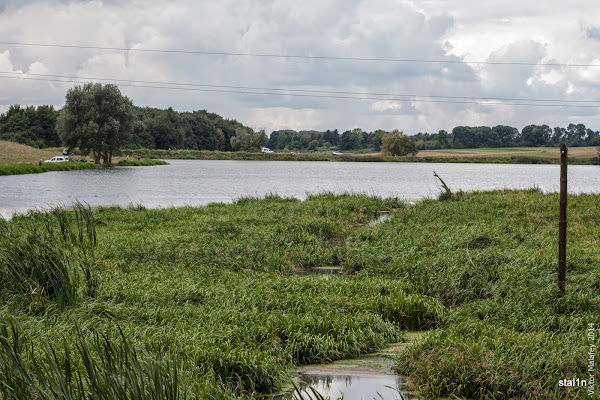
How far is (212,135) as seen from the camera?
153m

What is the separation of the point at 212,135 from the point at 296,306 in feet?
489

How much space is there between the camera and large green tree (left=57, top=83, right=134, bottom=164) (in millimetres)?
64250

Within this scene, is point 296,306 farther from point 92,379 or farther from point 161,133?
point 161,133

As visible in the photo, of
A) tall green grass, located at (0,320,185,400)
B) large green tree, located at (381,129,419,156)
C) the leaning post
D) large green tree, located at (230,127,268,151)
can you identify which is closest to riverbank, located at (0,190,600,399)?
tall green grass, located at (0,320,185,400)

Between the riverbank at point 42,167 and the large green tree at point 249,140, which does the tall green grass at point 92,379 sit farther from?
the large green tree at point 249,140

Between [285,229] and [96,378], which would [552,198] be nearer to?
[285,229]

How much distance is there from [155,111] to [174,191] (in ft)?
380

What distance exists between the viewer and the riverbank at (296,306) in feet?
16.8

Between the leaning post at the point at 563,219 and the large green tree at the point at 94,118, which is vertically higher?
the large green tree at the point at 94,118

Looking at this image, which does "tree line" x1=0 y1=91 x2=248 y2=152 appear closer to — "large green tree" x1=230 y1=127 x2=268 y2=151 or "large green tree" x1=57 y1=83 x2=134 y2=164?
"large green tree" x1=230 y1=127 x2=268 y2=151

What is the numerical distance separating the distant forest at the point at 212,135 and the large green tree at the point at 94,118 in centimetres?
388

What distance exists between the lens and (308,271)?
11.0 metres

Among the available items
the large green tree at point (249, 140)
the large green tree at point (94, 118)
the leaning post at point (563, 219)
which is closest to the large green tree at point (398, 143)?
the large green tree at point (249, 140)

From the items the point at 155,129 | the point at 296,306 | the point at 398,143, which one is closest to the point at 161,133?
the point at 155,129
